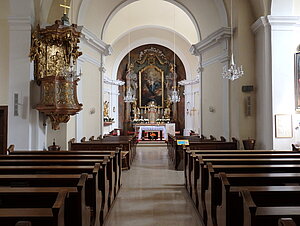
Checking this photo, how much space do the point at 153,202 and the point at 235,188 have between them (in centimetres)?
257

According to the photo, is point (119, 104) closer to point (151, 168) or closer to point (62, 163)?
point (151, 168)

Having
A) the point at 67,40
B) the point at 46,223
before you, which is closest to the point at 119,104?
the point at 67,40

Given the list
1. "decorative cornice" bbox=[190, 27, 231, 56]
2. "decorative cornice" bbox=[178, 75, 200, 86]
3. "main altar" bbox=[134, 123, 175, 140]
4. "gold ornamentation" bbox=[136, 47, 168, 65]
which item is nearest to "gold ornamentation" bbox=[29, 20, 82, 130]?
"decorative cornice" bbox=[190, 27, 231, 56]

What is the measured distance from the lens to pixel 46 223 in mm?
1955

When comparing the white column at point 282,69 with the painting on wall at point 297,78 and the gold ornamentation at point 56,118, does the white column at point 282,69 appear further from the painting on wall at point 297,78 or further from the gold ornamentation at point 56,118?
the gold ornamentation at point 56,118

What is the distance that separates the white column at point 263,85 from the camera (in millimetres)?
7461

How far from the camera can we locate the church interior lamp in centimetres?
673

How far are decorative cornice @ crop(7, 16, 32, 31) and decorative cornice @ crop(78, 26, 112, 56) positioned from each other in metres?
1.75

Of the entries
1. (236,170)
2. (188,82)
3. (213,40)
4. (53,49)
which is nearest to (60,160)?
(236,170)

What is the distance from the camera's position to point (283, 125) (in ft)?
24.3

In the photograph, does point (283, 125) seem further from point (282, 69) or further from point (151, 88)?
point (151, 88)

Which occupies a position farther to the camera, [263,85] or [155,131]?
[155,131]

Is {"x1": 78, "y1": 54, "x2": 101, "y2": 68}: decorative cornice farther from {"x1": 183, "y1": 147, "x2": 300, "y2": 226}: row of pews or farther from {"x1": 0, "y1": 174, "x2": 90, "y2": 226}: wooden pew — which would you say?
{"x1": 0, "y1": 174, "x2": 90, "y2": 226}: wooden pew

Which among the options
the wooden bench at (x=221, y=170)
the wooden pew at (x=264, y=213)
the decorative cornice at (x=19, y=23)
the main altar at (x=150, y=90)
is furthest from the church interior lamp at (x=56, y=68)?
the main altar at (x=150, y=90)
